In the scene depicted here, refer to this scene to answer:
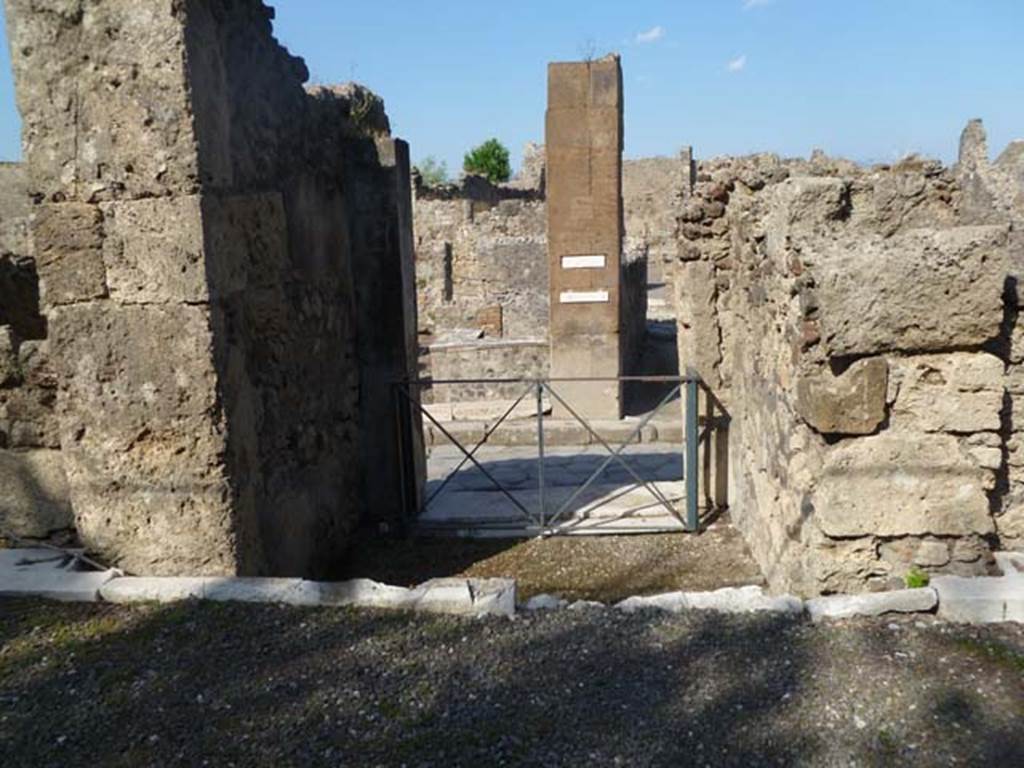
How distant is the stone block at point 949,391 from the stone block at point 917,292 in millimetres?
62

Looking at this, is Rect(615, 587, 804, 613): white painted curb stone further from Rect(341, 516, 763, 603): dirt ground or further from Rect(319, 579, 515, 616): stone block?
Rect(341, 516, 763, 603): dirt ground

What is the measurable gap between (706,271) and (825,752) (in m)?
3.89

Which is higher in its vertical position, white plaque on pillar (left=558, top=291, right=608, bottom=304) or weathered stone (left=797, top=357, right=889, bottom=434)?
white plaque on pillar (left=558, top=291, right=608, bottom=304)

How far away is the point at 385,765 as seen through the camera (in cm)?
223

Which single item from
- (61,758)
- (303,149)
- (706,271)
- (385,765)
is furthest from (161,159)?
(706,271)

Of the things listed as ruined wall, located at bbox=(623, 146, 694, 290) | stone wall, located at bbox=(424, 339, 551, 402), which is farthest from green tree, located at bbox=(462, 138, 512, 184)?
stone wall, located at bbox=(424, 339, 551, 402)

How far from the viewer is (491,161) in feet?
103

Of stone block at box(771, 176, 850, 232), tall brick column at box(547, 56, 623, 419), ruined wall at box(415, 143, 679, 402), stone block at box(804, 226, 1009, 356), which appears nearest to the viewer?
stone block at box(804, 226, 1009, 356)

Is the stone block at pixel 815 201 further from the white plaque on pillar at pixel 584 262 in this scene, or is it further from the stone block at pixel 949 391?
the white plaque on pillar at pixel 584 262

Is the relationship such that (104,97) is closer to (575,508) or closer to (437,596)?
(437,596)

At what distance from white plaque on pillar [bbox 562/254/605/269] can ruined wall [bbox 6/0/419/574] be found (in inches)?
242

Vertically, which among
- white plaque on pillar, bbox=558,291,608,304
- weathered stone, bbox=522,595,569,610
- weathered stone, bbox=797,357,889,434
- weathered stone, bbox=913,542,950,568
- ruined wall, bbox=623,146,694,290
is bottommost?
weathered stone, bbox=522,595,569,610

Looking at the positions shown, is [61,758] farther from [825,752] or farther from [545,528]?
[545,528]

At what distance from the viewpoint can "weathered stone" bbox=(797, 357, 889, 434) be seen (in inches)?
123
